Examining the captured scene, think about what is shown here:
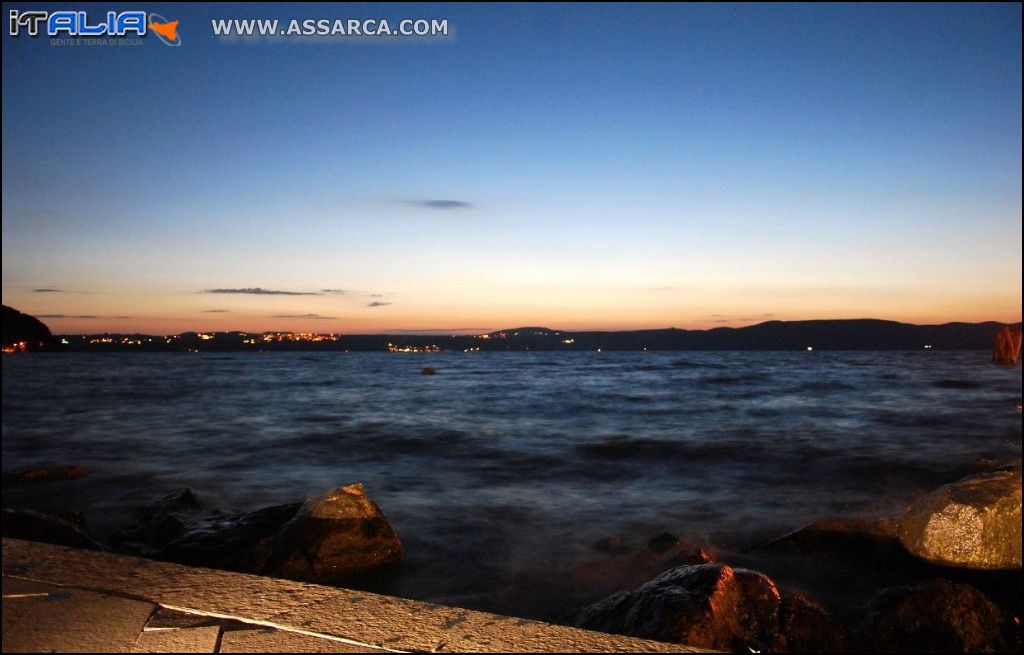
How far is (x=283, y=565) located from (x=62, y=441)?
47.4 ft

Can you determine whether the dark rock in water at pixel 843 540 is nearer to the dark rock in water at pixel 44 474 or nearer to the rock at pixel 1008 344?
the dark rock in water at pixel 44 474

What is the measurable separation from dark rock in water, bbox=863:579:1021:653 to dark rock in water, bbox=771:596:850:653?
0.37 meters

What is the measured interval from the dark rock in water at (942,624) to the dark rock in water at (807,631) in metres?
0.37

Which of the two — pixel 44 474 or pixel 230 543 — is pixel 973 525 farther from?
pixel 44 474

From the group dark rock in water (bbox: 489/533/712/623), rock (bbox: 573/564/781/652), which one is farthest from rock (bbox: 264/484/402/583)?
rock (bbox: 573/564/781/652)

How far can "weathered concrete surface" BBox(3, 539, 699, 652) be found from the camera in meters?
2.61

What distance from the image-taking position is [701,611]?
13.1 ft

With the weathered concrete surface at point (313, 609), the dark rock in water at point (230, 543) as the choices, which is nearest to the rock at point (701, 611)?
the weathered concrete surface at point (313, 609)

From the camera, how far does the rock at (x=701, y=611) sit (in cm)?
392

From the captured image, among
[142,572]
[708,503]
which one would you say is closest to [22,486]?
[142,572]

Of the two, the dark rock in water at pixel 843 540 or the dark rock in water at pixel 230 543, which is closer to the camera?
the dark rock in water at pixel 230 543

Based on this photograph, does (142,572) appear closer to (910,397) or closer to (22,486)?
(22,486)

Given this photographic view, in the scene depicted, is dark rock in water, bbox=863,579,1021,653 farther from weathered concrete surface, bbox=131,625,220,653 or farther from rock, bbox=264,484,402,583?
rock, bbox=264,484,402,583

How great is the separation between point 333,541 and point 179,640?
370 centimetres
